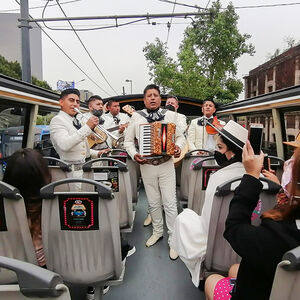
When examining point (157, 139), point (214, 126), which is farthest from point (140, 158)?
point (214, 126)

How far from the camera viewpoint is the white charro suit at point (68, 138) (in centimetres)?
311

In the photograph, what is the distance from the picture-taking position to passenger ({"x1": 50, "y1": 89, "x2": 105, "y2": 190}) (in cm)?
312

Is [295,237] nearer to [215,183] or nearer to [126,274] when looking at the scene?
[215,183]

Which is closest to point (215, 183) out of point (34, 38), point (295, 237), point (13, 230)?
point (295, 237)

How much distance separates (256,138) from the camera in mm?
1369

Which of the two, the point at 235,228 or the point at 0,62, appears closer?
the point at 235,228

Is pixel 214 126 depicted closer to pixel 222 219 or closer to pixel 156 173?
pixel 222 219

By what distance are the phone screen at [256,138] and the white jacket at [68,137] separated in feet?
7.00

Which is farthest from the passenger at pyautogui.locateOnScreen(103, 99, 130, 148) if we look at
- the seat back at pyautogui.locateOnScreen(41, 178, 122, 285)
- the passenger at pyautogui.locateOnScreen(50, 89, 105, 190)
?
the seat back at pyautogui.locateOnScreen(41, 178, 122, 285)

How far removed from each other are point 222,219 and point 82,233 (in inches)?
34.1

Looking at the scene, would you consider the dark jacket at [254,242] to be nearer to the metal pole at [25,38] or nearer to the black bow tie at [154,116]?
the black bow tie at [154,116]

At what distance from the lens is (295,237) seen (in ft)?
3.33

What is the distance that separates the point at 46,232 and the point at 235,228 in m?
1.11

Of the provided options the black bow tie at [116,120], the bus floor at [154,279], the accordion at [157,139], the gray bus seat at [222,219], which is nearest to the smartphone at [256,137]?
the gray bus seat at [222,219]
